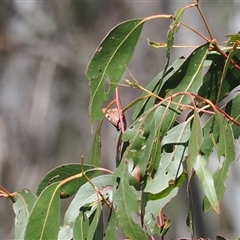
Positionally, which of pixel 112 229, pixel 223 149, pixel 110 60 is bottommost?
pixel 112 229

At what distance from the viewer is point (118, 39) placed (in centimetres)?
91

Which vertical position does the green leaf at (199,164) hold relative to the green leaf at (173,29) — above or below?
below

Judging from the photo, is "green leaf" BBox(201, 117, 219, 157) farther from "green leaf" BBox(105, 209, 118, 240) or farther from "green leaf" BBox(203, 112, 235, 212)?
"green leaf" BBox(105, 209, 118, 240)

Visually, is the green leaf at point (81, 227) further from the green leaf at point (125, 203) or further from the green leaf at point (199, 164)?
the green leaf at point (199, 164)

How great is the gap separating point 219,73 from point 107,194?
0.24 meters

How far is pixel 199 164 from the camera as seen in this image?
2.43 feet

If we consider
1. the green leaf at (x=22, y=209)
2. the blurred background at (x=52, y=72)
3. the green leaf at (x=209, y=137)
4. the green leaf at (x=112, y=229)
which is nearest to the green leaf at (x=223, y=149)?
the green leaf at (x=209, y=137)

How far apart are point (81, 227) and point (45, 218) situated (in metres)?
0.05

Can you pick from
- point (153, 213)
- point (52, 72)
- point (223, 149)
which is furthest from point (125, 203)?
point (52, 72)

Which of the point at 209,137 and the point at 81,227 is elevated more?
the point at 209,137

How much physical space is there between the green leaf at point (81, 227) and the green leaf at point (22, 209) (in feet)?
0.37

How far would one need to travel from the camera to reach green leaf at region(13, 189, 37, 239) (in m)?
0.94

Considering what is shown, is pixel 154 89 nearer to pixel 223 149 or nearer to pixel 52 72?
pixel 223 149

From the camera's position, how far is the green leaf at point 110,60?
0.90 m
